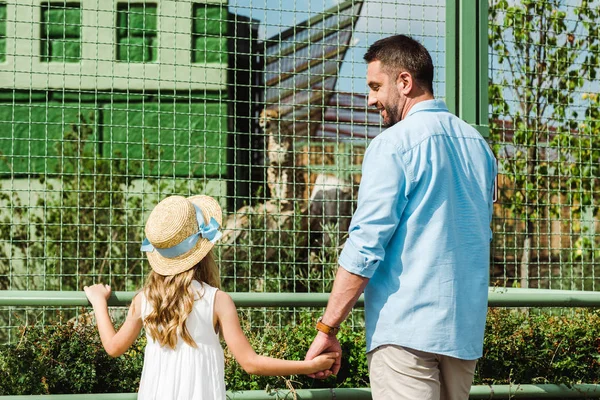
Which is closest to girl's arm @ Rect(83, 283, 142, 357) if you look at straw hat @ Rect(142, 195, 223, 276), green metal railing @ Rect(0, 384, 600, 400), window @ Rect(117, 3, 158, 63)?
straw hat @ Rect(142, 195, 223, 276)

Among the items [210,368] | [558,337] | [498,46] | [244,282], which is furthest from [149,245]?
[498,46]

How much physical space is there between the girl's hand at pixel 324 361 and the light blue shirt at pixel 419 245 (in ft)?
0.58

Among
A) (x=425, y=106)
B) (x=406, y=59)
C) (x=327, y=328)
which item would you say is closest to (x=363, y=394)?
(x=327, y=328)

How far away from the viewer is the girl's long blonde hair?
2564 mm

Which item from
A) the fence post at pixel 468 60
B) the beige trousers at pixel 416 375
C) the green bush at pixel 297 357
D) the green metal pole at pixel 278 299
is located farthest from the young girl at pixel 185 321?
the fence post at pixel 468 60

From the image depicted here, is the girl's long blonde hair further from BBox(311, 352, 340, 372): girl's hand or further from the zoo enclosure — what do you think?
the zoo enclosure

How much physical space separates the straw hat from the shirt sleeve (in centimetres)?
54

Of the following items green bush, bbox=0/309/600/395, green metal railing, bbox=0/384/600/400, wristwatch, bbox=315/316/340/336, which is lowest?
green metal railing, bbox=0/384/600/400

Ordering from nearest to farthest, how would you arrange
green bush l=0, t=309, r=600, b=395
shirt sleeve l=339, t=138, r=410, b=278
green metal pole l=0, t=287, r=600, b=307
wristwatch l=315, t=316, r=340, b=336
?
shirt sleeve l=339, t=138, r=410, b=278 < wristwatch l=315, t=316, r=340, b=336 < green metal pole l=0, t=287, r=600, b=307 < green bush l=0, t=309, r=600, b=395

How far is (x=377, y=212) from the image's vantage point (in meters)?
2.36

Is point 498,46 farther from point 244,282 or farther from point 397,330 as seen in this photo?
point 397,330

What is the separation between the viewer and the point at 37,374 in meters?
3.18

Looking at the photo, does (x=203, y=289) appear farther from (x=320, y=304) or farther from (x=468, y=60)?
(x=468, y=60)

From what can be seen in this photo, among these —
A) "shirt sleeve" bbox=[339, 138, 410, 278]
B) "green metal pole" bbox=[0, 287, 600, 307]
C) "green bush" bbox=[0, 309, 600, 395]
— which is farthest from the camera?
"green bush" bbox=[0, 309, 600, 395]
